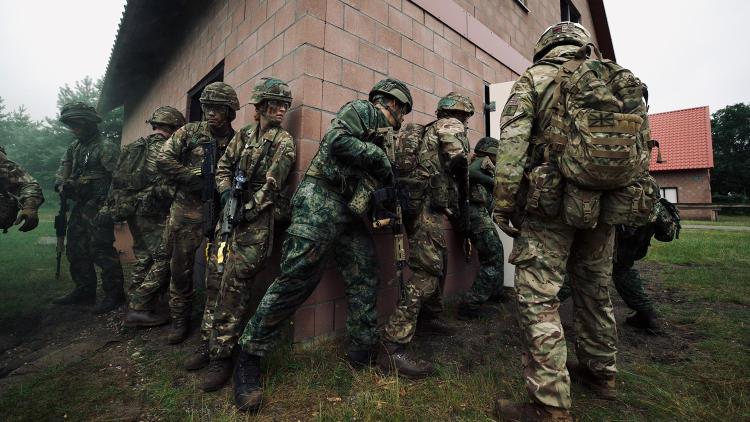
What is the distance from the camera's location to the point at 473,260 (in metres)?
4.39

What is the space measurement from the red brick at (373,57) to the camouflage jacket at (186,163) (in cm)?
144

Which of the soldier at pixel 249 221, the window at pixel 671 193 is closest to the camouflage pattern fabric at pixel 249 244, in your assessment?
the soldier at pixel 249 221

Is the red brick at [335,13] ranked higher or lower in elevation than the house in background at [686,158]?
lower

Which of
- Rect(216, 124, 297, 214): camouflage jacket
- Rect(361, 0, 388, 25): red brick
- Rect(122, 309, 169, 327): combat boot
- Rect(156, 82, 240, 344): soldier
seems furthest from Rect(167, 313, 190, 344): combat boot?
Rect(361, 0, 388, 25): red brick

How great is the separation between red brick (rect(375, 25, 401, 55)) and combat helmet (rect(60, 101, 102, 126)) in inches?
143

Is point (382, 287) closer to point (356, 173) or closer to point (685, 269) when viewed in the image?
point (356, 173)

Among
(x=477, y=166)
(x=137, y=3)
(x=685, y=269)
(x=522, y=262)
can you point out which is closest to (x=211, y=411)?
(x=522, y=262)

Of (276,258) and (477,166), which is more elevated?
(477,166)

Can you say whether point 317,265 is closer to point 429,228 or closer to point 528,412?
point 429,228

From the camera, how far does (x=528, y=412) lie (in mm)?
1665

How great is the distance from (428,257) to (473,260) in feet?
6.74

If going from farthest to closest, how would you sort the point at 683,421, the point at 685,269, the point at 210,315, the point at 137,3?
the point at 685,269
the point at 137,3
the point at 210,315
the point at 683,421

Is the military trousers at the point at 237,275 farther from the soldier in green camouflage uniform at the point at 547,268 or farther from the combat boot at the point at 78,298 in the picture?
the combat boot at the point at 78,298

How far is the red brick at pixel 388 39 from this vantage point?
10.3 ft
